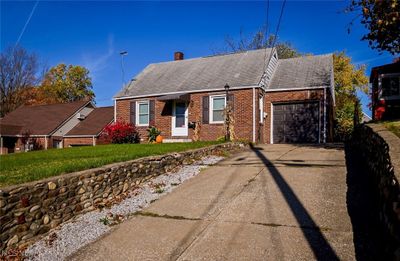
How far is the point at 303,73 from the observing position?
17.4 m

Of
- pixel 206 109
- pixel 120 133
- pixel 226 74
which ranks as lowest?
pixel 120 133

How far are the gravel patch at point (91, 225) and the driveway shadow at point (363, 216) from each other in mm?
3581

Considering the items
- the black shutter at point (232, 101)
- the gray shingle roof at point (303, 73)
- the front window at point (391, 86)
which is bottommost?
A: the black shutter at point (232, 101)

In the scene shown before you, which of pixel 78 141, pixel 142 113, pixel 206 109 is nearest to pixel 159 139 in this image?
pixel 142 113

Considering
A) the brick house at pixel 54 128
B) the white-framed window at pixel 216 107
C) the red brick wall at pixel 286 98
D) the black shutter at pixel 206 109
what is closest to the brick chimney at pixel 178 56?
the brick house at pixel 54 128

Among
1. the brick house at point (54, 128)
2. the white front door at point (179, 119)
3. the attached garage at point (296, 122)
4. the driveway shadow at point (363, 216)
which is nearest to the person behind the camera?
the driveway shadow at point (363, 216)

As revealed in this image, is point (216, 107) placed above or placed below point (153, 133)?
above

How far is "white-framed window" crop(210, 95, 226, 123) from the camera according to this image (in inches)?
643

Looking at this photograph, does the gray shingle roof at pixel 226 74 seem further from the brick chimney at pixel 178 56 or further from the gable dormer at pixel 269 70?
the brick chimney at pixel 178 56

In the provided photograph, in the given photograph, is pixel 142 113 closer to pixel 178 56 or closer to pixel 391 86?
pixel 178 56

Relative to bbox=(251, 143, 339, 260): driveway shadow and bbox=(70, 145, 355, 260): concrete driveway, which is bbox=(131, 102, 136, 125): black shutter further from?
bbox=(251, 143, 339, 260): driveway shadow

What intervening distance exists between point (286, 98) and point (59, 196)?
44.6 feet

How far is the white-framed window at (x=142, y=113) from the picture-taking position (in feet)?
60.7

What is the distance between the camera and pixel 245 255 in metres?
3.73
